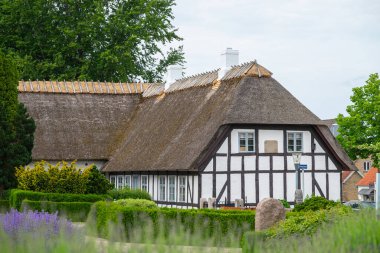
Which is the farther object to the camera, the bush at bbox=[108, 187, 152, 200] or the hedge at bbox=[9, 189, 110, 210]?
the bush at bbox=[108, 187, 152, 200]

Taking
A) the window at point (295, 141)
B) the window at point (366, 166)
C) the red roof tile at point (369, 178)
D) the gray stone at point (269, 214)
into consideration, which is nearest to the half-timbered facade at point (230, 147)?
the window at point (295, 141)

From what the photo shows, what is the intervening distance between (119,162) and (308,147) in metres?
10.4

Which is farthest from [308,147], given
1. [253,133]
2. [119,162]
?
[119,162]

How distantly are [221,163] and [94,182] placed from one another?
5234 millimetres

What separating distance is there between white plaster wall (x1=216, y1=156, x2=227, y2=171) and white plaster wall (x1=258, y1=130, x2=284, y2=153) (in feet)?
5.97

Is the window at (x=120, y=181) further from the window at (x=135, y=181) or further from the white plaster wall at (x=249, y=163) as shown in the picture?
the white plaster wall at (x=249, y=163)

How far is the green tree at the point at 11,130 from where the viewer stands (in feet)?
119

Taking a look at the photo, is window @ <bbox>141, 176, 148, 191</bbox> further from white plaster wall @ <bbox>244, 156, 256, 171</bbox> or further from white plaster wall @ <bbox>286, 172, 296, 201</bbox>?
white plaster wall @ <bbox>286, 172, 296, 201</bbox>

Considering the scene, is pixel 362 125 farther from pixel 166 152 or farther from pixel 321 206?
pixel 321 206

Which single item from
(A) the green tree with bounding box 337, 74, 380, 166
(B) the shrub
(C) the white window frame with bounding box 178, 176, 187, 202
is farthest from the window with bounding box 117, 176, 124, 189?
(A) the green tree with bounding box 337, 74, 380, 166

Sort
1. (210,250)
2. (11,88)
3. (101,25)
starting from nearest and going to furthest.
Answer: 1. (210,250)
2. (11,88)
3. (101,25)

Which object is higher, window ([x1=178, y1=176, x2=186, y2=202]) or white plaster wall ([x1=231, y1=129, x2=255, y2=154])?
white plaster wall ([x1=231, y1=129, x2=255, y2=154])

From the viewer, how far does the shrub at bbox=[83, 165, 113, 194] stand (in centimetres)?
3139

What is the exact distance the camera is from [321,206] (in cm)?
2262
